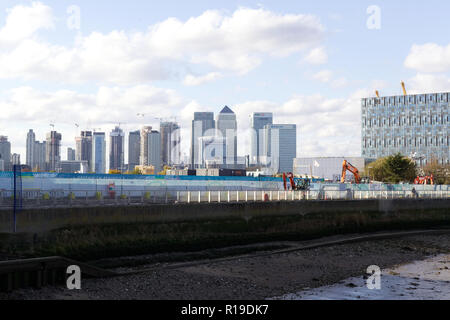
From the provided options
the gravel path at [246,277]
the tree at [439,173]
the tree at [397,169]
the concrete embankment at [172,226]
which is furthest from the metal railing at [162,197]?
the tree at [439,173]

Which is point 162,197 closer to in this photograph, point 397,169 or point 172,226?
point 172,226

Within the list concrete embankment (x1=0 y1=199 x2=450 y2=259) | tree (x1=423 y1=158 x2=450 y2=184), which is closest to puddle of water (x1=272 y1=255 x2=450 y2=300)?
concrete embankment (x1=0 y1=199 x2=450 y2=259)

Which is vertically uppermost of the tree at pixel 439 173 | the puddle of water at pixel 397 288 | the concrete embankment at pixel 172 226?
the tree at pixel 439 173

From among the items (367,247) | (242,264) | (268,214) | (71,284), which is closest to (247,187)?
(268,214)

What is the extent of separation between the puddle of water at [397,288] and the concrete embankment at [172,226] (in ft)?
47.5

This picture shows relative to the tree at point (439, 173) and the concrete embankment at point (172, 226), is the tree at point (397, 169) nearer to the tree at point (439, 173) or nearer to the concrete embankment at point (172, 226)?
the tree at point (439, 173)

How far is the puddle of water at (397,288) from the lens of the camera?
95.8ft

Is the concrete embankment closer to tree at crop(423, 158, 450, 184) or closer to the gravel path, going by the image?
the gravel path

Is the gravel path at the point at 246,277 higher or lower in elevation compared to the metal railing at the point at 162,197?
lower

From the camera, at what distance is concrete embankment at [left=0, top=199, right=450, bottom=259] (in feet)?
121

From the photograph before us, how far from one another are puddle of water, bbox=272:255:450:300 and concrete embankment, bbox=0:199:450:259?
14465mm
